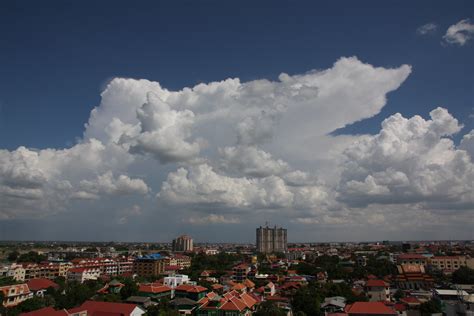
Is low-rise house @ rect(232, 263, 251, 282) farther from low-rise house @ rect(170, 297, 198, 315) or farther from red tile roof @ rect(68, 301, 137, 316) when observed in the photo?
red tile roof @ rect(68, 301, 137, 316)

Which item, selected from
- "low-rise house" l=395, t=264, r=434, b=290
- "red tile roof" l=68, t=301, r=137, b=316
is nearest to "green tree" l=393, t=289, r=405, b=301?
"low-rise house" l=395, t=264, r=434, b=290

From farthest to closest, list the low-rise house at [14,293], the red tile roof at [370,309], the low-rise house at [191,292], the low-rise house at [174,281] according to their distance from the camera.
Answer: the low-rise house at [174,281], the low-rise house at [191,292], the low-rise house at [14,293], the red tile roof at [370,309]

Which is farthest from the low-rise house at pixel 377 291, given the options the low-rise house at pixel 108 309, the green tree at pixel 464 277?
the low-rise house at pixel 108 309

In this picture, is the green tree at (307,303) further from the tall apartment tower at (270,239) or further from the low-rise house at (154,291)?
the tall apartment tower at (270,239)

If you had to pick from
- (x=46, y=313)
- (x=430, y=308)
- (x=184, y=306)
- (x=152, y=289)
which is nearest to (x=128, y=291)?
(x=152, y=289)

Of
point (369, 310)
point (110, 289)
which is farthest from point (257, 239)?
point (369, 310)

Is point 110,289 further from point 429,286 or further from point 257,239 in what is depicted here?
point 257,239
